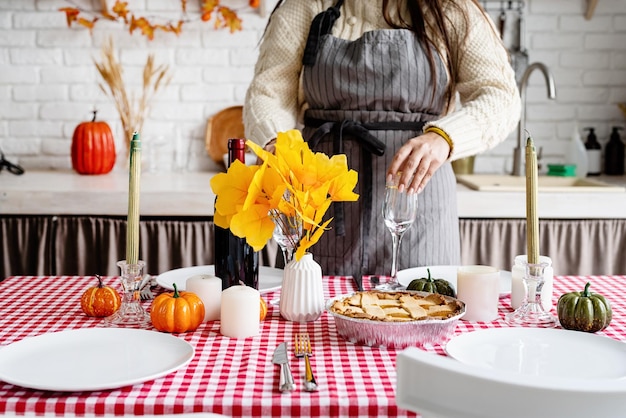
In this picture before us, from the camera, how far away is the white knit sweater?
5.75ft

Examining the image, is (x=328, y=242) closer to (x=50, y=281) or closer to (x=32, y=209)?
(x=50, y=281)

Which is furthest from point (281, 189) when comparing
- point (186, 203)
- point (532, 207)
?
point (186, 203)

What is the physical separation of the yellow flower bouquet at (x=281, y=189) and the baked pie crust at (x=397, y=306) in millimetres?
120

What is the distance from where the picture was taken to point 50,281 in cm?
163

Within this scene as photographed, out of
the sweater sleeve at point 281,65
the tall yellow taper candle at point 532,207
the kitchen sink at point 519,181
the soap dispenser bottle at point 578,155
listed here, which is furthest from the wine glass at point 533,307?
the soap dispenser bottle at point 578,155

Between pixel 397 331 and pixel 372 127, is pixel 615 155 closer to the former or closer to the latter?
pixel 372 127

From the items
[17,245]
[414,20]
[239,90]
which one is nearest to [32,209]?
[17,245]

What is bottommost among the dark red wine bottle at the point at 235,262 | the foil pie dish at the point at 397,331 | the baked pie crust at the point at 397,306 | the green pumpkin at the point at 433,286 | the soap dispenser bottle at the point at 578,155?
the foil pie dish at the point at 397,331

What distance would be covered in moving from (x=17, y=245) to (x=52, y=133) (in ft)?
2.36

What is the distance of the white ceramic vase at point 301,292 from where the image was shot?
1304 millimetres

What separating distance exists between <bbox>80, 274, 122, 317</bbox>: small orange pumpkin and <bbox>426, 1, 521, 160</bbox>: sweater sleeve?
780mm

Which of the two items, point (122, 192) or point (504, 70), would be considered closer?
point (504, 70)

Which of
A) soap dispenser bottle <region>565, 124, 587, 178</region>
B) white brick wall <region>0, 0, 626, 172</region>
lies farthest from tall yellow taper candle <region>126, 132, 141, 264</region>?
soap dispenser bottle <region>565, 124, 587, 178</region>

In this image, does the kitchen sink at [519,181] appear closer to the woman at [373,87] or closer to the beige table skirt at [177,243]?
the beige table skirt at [177,243]
